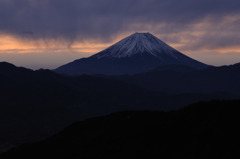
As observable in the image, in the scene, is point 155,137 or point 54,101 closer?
point 155,137

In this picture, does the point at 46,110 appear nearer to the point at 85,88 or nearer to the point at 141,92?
the point at 85,88

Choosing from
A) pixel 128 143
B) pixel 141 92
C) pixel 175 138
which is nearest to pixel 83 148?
pixel 128 143

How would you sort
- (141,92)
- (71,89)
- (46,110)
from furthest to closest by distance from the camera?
(141,92) < (71,89) < (46,110)

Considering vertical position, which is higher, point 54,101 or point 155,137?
point 155,137

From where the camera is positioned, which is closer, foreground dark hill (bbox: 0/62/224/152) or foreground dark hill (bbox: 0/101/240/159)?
foreground dark hill (bbox: 0/101/240/159)

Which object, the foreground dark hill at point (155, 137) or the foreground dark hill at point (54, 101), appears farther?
the foreground dark hill at point (54, 101)

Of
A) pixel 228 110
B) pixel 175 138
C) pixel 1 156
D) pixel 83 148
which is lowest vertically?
pixel 1 156

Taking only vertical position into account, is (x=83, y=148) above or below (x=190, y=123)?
below

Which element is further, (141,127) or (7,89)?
(7,89)
